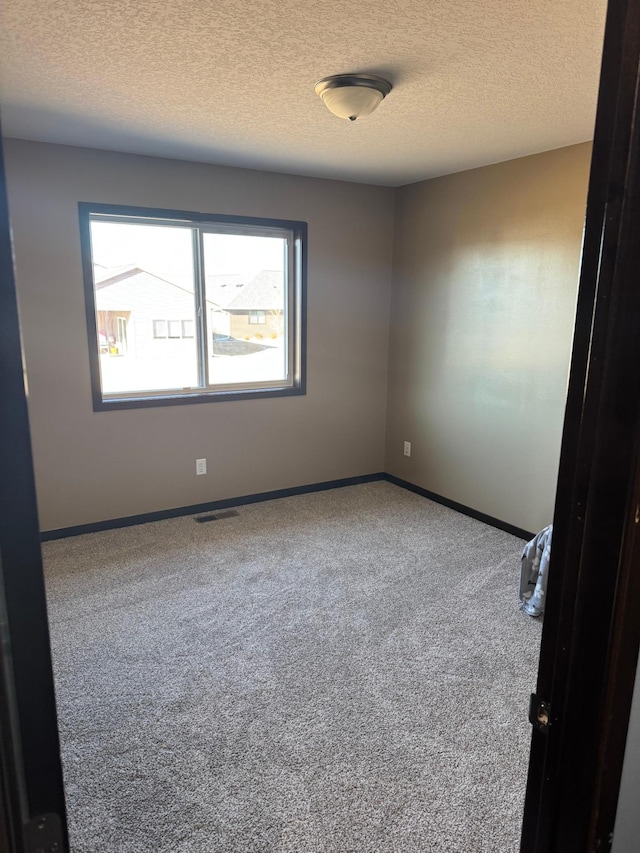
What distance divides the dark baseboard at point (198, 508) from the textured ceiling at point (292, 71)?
7.74 ft

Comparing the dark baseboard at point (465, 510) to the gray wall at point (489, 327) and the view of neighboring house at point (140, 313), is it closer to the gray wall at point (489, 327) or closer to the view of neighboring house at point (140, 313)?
the gray wall at point (489, 327)

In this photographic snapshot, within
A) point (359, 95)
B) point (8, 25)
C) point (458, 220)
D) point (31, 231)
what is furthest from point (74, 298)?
point (458, 220)

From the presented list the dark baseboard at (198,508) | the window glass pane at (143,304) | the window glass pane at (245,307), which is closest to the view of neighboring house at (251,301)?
the window glass pane at (245,307)

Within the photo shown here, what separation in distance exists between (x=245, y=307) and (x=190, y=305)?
16.6 inches

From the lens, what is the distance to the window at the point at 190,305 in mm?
3572

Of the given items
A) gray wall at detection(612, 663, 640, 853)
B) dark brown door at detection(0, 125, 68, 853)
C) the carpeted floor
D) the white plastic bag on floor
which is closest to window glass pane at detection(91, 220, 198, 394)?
the carpeted floor

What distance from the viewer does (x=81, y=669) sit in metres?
2.33

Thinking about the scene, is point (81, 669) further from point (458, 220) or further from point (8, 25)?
point (458, 220)

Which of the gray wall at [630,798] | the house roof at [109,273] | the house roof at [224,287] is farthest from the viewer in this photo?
the house roof at [224,287]

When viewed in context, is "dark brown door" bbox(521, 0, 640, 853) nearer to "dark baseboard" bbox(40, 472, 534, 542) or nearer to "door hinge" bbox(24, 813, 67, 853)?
"door hinge" bbox(24, 813, 67, 853)

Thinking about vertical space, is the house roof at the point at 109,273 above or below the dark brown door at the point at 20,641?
above

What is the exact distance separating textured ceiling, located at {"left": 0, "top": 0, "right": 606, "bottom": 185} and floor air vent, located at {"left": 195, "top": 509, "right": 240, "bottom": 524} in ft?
7.91

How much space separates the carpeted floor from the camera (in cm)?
166

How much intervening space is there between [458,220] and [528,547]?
235cm
